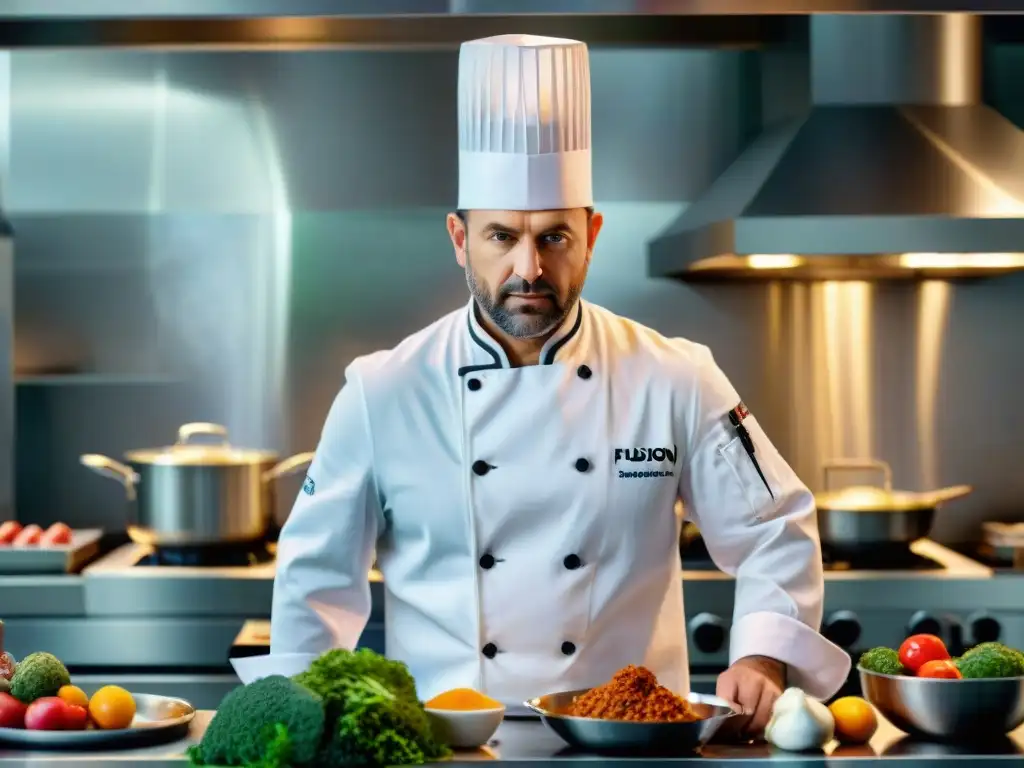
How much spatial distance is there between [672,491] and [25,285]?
237 cm

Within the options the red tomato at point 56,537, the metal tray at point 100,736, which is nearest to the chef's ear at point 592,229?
the metal tray at point 100,736

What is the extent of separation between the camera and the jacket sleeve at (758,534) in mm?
2211

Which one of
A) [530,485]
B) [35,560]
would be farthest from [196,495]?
[530,485]

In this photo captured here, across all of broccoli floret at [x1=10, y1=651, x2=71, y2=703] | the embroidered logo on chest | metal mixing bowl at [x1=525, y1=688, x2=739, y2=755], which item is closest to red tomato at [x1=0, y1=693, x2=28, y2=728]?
broccoli floret at [x1=10, y1=651, x2=71, y2=703]

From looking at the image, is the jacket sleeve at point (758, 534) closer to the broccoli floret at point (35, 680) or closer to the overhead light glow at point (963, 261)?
the broccoli floret at point (35, 680)

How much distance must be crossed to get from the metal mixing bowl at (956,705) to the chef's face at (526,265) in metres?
0.71

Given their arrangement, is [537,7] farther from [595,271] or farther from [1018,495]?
[1018,495]

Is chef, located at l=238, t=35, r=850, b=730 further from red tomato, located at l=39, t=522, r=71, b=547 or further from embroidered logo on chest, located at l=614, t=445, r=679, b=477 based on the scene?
red tomato, located at l=39, t=522, r=71, b=547

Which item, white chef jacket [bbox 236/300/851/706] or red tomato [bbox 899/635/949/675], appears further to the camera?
white chef jacket [bbox 236/300/851/706]

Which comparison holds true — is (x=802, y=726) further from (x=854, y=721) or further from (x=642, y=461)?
(x=642, y=461)

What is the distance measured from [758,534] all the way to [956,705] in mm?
561

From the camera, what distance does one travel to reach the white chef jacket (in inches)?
93.4

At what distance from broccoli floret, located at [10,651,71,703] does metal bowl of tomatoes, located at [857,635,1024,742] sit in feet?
3.42

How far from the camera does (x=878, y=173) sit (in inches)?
135
